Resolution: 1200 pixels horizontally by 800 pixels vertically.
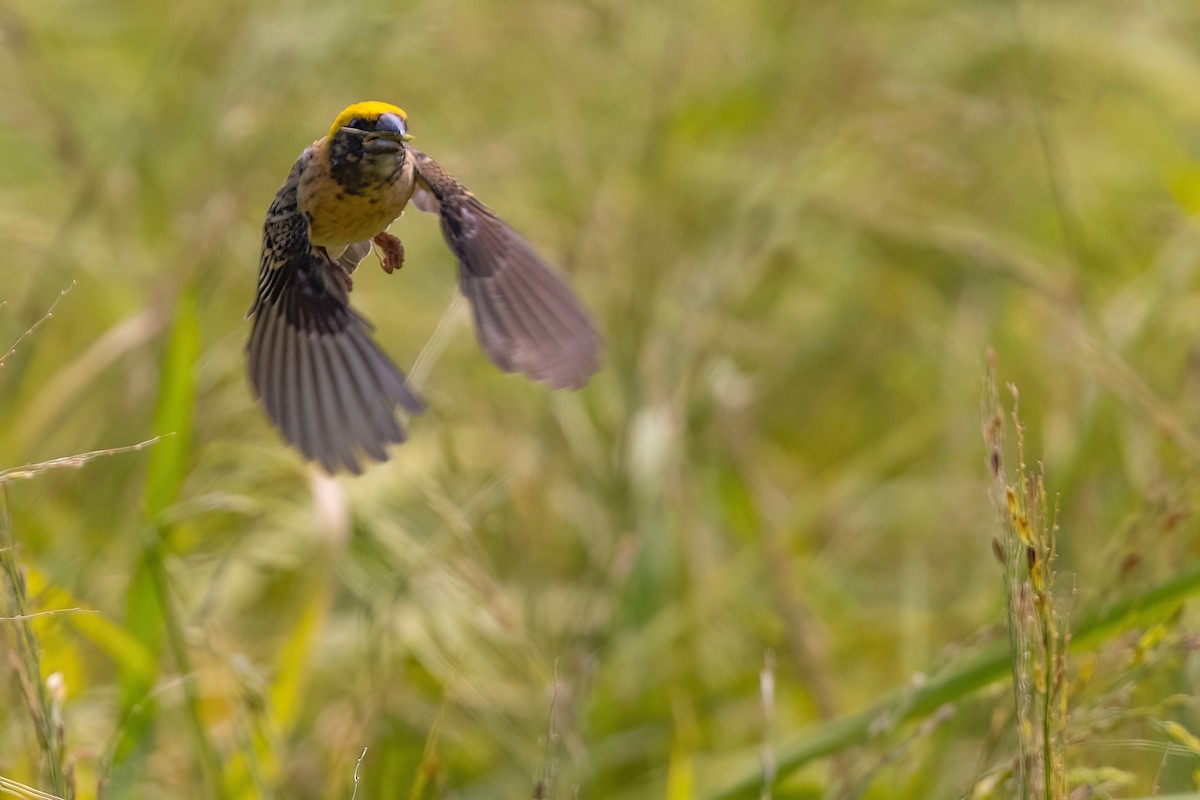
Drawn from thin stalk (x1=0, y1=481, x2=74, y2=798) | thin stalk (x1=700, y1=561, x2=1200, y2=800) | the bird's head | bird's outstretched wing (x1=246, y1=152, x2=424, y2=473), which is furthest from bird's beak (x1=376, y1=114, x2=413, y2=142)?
thin stalk (x1=700, y1=561, x2=1200, y2=800)

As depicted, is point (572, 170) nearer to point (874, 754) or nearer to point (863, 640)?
point (863, 640)

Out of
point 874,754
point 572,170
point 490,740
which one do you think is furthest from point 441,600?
point 572,170

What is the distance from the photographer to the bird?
99cm

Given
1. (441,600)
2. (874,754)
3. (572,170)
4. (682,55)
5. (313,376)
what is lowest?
(874,754)

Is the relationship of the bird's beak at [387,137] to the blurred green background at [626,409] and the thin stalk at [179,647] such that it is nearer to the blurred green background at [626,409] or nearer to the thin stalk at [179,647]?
the blurred green background at [626,409]

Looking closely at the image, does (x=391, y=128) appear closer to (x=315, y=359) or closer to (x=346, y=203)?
(x=346, y=203)

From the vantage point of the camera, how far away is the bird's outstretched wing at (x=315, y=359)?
1066mm

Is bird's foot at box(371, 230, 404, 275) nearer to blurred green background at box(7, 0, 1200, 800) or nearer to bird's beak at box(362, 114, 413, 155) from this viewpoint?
bird's beak at box(362, 114, 413, 155)

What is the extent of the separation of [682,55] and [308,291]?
157 centimetres

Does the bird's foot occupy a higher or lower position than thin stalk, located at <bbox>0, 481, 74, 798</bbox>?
higher

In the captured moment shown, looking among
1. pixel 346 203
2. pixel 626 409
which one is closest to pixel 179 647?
pixel 346 203

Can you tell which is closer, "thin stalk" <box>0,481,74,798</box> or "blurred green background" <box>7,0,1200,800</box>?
"thin stalk" <box>0,481,74,798</box>

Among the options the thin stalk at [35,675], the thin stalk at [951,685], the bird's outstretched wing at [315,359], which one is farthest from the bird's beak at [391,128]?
the thin stalk at [951,685]

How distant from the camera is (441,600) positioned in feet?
6.73
